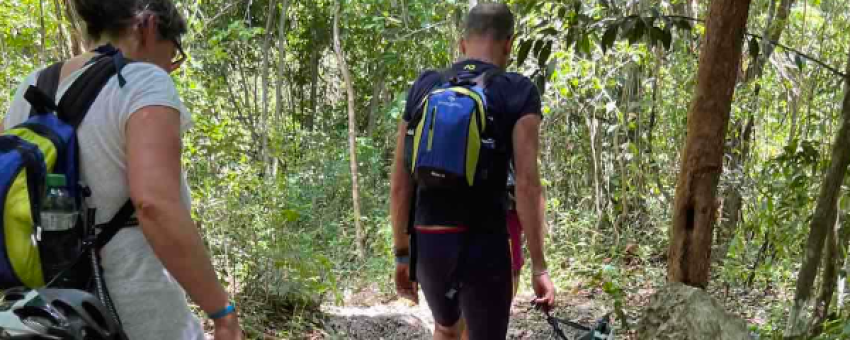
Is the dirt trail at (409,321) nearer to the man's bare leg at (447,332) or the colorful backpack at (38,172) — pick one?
the man's bare leg at (447,332)

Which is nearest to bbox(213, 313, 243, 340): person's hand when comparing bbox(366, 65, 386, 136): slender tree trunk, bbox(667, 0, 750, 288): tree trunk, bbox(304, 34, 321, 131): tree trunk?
bbox(667, 0, 750, 288): tree trunk

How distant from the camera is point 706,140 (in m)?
2.26

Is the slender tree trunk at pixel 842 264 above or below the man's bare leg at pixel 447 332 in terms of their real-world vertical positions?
above

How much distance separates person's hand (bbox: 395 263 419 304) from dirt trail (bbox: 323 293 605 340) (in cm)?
169

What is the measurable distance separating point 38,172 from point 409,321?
12.7 feet

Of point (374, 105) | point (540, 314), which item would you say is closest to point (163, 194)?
point (540, 314)

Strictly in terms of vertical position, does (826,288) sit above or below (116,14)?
A: below

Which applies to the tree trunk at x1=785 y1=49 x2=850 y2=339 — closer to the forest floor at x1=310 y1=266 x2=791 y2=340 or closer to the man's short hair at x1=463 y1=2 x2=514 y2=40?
the man's short hair at x1=463 y1=2 x2=514 y2=40

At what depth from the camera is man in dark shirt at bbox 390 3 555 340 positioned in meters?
2.29

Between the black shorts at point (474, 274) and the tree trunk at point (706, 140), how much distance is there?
606mm

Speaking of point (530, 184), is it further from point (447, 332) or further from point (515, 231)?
point (447, 332)

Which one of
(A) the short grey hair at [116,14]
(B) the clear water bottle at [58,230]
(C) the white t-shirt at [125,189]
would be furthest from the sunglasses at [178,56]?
(B) the clear water bottle at [58,230]

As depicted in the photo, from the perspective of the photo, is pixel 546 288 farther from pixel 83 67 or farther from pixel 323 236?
pixel 323 236

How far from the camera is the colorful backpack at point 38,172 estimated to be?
1275 mm
